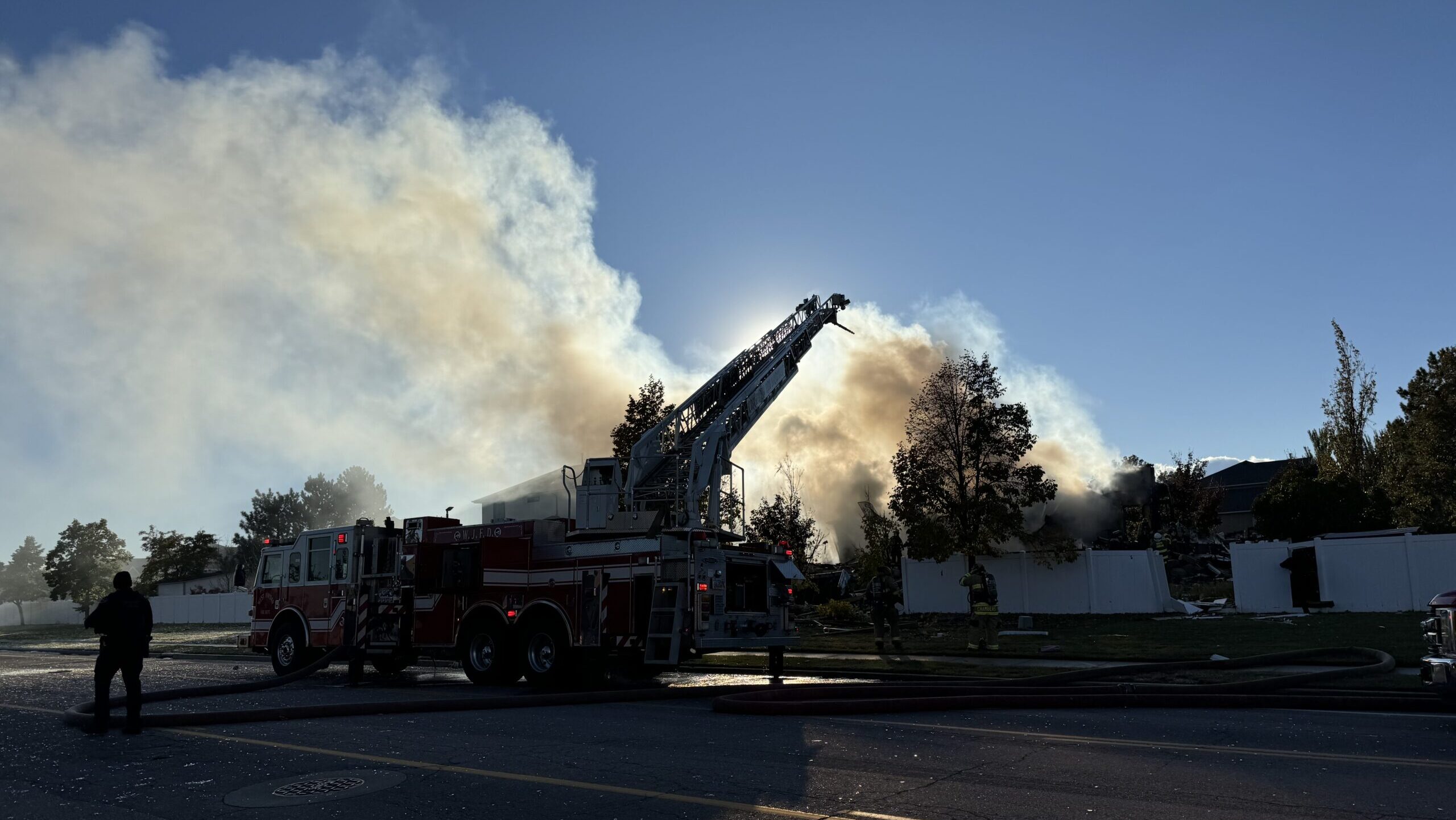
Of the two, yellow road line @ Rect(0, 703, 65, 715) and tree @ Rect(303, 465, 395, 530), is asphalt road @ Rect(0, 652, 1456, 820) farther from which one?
tree @ Rect(303, 465, 395, 530)

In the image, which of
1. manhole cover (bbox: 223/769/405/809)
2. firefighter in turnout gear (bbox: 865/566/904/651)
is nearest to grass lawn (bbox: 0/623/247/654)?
firefighter in turnout gear (bbox: 865/566/904/651)

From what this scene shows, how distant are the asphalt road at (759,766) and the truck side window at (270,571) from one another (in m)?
8.27

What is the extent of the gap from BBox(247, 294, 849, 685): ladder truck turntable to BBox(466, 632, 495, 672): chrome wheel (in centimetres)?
2

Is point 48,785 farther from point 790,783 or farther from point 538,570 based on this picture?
point 538,570

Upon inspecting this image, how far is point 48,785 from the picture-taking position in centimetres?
714

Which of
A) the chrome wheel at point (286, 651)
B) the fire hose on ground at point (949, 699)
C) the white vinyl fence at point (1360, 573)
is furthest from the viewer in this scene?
the white vinyl fence at point (1360, 573)

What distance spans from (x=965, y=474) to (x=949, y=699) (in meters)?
19.4

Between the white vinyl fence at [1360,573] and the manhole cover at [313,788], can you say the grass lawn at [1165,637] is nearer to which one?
the white vinyl fence at [1360,573]

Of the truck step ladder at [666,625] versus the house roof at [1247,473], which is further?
the house roof at [1247,473]

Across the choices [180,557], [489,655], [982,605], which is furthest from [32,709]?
[180,557]

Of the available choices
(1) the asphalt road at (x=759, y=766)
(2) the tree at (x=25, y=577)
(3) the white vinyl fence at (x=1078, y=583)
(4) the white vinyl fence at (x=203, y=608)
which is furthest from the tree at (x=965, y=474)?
(2) the tree at (x=25, y=577)

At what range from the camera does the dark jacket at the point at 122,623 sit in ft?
32.3

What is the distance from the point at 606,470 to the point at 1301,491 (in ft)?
91.2

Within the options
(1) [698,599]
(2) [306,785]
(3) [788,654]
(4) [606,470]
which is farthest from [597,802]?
(3) [788,654]
